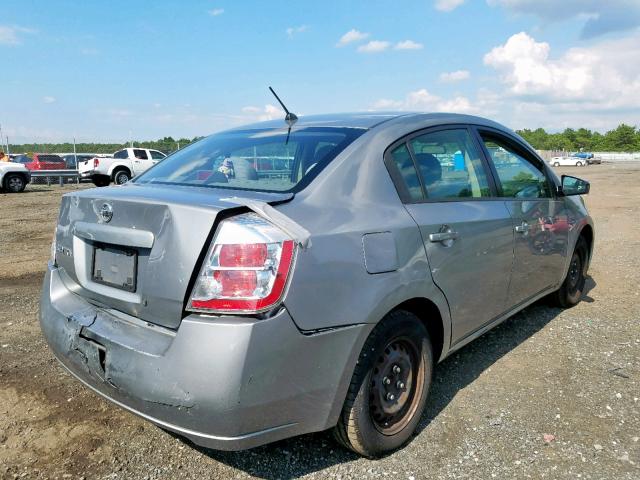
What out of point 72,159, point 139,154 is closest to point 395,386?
point 139,154

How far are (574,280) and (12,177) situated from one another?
773 inches

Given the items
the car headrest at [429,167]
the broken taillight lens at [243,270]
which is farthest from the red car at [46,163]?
the broken taillight lens at [243,270]

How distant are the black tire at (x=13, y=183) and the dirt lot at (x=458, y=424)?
54.9ft

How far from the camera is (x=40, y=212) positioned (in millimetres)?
12312

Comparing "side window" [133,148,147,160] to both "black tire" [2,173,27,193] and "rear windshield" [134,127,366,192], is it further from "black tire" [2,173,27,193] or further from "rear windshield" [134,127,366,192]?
"rear windshield" [134,127,366,192]

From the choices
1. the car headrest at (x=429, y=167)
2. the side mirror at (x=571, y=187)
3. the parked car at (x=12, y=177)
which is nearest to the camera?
the car headrest at (x=429, y=167)

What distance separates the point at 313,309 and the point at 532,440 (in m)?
1.52

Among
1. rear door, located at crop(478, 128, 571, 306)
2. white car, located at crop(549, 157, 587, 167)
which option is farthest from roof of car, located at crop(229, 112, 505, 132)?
white car, located at crop(549, 157, 587, 167)

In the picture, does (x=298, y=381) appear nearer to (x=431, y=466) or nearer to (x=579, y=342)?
(x=431, y=466)

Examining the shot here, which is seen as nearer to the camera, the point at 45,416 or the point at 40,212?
the point at 45,416

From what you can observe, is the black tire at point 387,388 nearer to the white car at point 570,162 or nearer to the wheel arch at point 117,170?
the wheel arch at point 117,170

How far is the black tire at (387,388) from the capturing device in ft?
7.17

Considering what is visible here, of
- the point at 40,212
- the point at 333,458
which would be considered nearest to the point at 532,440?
the point at 333,458

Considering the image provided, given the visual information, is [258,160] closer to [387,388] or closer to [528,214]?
[387,388]
